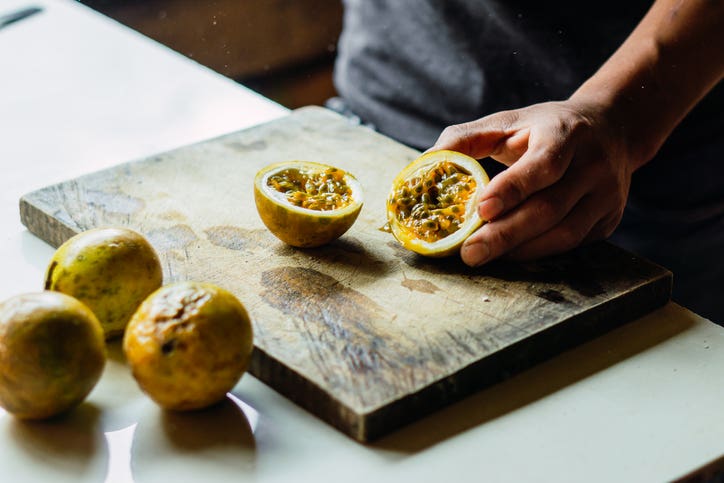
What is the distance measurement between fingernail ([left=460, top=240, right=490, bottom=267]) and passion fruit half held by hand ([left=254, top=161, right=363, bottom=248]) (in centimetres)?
18

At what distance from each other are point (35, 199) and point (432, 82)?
896 millimetres

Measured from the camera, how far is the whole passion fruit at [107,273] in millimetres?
1109

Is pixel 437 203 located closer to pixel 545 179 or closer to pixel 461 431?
pixel 545 179

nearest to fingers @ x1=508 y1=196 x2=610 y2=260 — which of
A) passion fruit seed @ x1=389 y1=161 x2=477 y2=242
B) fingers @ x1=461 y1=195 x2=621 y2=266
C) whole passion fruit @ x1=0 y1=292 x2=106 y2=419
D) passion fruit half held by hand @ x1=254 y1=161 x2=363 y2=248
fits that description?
fingers @ x1=461 y1=195 x2=621 y2=266

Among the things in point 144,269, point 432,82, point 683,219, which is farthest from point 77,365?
point 683,219

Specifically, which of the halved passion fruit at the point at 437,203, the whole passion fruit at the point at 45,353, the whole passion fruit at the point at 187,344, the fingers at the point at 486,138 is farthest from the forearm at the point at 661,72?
the whole passion fruit at the point at 45,353

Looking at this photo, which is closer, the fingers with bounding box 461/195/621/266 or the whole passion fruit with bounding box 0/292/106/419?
the whole passion fruit with bounding box 0/292/106/419

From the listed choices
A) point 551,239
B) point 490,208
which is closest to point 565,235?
point 551,239

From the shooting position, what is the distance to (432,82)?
1.98 meters

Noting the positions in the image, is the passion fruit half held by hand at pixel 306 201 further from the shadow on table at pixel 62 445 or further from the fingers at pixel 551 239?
the shadow on table at pixel 62 445

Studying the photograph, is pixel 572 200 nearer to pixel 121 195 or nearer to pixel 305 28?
pixel 121 195

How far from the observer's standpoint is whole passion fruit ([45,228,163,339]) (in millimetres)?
1109

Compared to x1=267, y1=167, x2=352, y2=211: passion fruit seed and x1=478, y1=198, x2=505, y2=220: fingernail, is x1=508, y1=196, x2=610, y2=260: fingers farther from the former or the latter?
x1=267, y1=167, x2=352, y2=211: passion fruit seed

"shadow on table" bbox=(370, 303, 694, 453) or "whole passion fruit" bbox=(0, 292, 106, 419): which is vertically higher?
"whole passion fruit" bbox=(0, 292, 106, 419)
